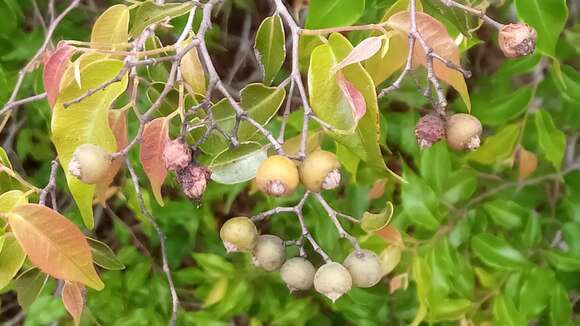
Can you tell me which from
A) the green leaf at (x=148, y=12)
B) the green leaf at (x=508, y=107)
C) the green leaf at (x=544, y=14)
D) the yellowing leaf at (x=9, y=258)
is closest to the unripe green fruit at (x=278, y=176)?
the green leaf at (x=148, y=12)

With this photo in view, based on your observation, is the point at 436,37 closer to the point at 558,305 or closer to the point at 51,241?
the point at 51,241

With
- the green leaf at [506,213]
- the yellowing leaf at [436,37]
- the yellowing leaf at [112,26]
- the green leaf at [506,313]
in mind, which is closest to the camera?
the yellowing leaf at [436,37]

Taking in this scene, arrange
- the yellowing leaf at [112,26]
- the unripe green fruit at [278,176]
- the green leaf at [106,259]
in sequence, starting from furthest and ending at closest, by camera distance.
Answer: the green leaf at [106,259]
the yellowing leaf at [112,26]
the unripe green fruit at [278,176]

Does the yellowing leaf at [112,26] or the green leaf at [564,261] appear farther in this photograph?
the green leaf at [564,261]

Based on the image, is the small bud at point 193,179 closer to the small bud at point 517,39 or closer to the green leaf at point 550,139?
the small bud at point 517,39

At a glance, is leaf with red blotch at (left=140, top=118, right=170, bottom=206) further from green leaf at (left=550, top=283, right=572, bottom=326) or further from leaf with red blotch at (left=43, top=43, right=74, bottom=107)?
green leaf at (left=550, top=283, right=572, bottom=326)

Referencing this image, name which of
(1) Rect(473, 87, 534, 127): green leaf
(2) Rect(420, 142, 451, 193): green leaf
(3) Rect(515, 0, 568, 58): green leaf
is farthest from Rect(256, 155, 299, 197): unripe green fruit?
(1) Rect(473, 87, 534, 127): green leaf

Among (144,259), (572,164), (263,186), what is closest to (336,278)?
(263,186)
